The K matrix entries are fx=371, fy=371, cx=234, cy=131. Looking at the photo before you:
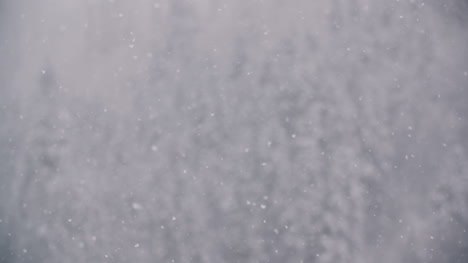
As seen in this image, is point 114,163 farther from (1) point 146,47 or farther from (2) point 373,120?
(2) point 373,120

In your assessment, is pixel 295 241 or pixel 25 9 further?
pixel 25 9

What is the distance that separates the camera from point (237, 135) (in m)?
1.02

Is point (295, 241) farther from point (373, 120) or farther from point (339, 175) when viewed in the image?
point (373, 120)

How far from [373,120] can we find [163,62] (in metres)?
0.61

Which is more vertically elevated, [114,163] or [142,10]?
[142,10]

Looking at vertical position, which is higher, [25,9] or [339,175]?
[25,9]

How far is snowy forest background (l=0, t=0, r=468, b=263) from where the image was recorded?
1.00m

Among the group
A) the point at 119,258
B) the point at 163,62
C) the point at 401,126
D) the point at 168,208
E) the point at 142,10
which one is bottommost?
the point at 119,258

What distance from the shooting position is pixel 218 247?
100 centimetres

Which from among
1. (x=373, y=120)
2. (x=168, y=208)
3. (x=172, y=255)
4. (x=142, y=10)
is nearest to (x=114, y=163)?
(x=168, y=208)

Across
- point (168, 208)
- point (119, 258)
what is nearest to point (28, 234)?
point (119, 258)

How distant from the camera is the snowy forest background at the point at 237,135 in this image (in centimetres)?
100

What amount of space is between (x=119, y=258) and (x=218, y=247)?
0.89ft

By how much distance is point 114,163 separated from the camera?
1026 mm
